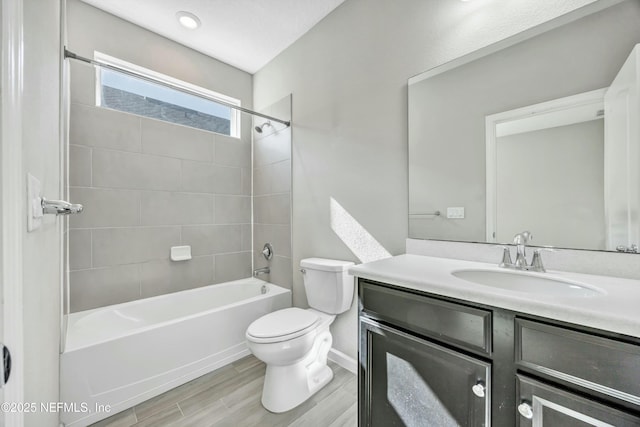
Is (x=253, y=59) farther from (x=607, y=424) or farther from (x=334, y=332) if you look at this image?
(x=607, y=424)

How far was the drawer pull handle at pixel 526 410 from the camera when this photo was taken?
70cm

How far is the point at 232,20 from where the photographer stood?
2.07 metres

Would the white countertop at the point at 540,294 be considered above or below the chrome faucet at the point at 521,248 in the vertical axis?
below

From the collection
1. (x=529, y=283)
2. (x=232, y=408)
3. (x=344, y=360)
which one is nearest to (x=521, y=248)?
(x=529, y=283)

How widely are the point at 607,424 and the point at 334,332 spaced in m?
1.56

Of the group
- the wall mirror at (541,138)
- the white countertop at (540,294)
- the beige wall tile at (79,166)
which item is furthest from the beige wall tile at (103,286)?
the wall mirror at (541,138)

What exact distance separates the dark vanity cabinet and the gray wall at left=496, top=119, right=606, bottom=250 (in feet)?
2.02

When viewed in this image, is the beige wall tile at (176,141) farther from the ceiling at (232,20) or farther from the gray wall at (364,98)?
the gray wall at (364,98)

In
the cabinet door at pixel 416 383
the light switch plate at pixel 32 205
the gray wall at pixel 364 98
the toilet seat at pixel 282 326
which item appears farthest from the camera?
the toilet seat at pixel 282 326

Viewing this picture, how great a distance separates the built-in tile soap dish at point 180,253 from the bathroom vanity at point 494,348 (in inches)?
73.2

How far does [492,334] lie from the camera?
78 cm

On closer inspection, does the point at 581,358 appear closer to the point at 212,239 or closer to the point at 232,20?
the point at 212,239

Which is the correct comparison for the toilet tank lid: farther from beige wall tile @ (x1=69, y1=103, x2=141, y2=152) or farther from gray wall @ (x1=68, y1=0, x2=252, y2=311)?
beige wall tile @ (x1=69, y1=103, x2=141, y2=152)

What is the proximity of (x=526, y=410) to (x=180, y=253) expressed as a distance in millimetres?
2461
